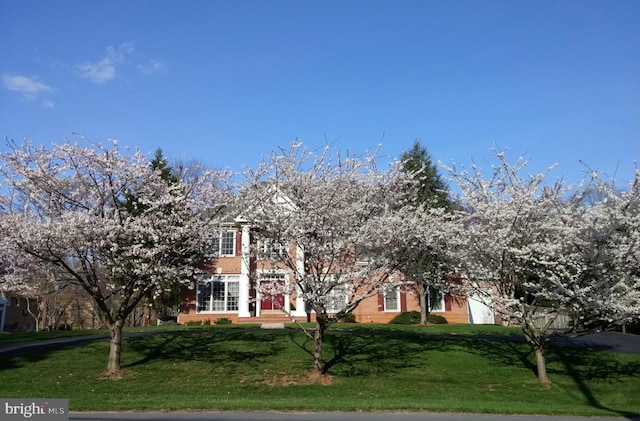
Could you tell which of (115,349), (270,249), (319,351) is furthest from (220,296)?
(319,351)

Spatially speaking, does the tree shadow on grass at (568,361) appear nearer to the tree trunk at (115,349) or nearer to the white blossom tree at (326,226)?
the white blossom tree at (326,226)

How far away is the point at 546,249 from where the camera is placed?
13586 mm

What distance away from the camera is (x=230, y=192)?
16.1 metres

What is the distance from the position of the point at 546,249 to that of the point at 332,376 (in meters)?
7.26

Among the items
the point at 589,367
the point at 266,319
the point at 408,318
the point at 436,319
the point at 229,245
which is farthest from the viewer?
the point at 229,245

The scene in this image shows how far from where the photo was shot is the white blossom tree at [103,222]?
14.0 metres

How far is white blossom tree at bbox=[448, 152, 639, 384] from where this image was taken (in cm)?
1351

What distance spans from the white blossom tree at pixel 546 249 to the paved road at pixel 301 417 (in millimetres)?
3955

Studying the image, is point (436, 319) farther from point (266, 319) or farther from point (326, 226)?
point (326, 226)

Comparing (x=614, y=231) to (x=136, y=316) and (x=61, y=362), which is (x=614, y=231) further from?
(x=136, y=316)

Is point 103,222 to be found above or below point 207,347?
above

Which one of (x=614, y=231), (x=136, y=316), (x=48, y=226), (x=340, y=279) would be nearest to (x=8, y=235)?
(x=48, y=226)

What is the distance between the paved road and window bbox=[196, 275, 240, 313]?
20.9 meters

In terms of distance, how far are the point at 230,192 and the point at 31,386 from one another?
776cm
